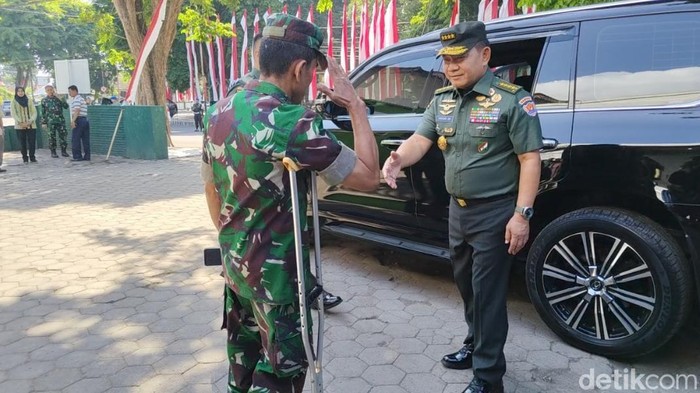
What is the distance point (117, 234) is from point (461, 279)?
4.40 meters

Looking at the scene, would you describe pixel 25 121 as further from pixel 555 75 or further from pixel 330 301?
pixel 555 75

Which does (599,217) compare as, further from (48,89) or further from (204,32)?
(204,32)

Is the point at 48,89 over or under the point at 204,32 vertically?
under

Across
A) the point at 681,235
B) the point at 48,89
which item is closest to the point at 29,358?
the point at 681,235

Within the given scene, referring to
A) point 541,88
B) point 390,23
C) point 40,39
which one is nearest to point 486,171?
point 541,88

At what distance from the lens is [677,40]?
2527 millimetres

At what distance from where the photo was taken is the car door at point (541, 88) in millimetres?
2760

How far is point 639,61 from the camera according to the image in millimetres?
2641

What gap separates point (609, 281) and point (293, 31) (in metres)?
2.19

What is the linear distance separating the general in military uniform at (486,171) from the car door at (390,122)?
40.2 inches

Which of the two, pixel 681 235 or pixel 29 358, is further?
pixel 29 358

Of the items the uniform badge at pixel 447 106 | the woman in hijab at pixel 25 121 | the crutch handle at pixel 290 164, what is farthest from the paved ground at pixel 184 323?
the woman in hijab at pixel 25 121

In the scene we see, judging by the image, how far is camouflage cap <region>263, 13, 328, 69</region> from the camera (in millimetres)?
1504

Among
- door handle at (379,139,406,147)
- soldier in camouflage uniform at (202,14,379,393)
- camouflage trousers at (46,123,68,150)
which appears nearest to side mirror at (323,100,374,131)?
door handle at (379,139,406,147)
